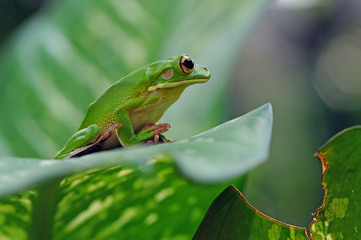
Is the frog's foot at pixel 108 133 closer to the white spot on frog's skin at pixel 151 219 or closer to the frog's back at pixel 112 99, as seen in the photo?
the frog's back at pixel 112 99

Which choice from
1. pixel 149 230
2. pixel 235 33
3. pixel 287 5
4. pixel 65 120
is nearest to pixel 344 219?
pixel 149 230

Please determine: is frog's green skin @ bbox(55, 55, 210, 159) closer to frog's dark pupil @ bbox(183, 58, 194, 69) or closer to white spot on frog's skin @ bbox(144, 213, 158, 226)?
frog's dark pupil @ bbox(183, 58, 194, 69)

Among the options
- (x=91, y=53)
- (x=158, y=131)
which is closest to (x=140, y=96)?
(x=158, y=131)

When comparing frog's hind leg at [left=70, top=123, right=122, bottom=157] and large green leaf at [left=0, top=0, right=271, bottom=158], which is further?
large green leaf at [left=0, top=0, right=271, bottom=158]

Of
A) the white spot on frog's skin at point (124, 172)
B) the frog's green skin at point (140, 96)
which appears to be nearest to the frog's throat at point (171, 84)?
the frog's green skin at point (140, 96)

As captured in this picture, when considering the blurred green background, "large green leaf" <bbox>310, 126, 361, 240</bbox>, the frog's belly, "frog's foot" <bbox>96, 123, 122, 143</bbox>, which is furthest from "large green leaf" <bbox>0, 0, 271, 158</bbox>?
the blurred green background
